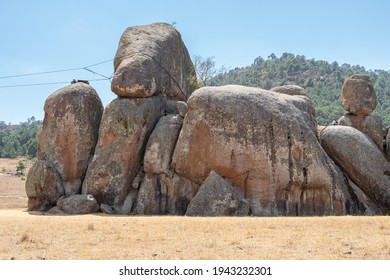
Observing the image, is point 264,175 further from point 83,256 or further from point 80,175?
point 83,256

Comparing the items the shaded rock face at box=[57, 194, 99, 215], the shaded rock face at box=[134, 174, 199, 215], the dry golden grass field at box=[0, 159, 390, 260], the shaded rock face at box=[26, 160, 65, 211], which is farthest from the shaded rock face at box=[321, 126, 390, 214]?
the shaded rock face at box=[26, 160, 65, 211]

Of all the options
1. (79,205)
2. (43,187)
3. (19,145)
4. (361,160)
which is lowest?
(19,145)

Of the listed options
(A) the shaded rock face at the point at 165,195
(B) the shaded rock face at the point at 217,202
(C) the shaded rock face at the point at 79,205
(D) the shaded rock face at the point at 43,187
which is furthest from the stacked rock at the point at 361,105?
(D) the shaded rock face at the point at 43,187

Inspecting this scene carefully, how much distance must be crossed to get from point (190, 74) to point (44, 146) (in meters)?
8.19

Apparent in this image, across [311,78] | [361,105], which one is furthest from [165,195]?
[311,78]

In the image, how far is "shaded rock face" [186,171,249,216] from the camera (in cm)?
1661

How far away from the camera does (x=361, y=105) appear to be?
2112 centimetres

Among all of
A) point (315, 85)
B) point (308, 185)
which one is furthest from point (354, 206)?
point (315, 85)

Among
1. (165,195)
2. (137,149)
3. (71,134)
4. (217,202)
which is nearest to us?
(217,202)

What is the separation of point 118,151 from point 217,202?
16.0ft

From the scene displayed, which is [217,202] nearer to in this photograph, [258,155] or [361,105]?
[258,155]

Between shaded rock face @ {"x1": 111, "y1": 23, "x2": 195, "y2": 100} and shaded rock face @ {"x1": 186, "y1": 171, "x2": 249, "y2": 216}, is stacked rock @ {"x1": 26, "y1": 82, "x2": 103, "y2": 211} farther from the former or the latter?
shaded rock face @ {"x1": 186, "y1": 171, "x2": 249, "y2": 216}

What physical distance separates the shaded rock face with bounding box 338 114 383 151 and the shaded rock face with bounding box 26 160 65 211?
40.9 feet

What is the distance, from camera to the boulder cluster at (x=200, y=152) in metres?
18.0
